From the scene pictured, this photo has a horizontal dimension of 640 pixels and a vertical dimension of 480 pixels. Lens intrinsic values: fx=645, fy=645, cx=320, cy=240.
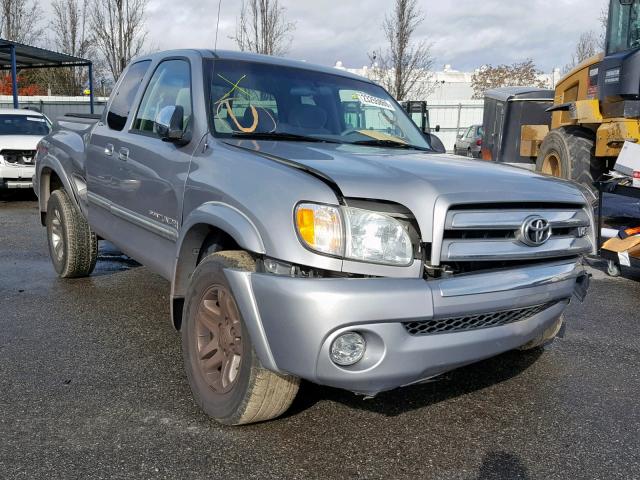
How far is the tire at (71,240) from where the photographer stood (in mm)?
5695

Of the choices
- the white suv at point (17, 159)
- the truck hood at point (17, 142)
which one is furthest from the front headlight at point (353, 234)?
the truck hood at point (17, 142)

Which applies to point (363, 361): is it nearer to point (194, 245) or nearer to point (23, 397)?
point (194, 245)

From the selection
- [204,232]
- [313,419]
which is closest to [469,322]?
[313,419]

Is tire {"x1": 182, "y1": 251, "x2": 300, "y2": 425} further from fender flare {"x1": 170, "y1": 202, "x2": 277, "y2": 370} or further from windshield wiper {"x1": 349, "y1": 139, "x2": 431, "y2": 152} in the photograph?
windshield wiper {"x1": 349, "y1": 139, "x2": 431, "y2": 152}

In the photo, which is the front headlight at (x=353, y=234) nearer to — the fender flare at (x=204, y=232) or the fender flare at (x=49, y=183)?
the fender flare at (x=204, y=232)

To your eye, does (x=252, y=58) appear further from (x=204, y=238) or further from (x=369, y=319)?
(x=369, y=319)

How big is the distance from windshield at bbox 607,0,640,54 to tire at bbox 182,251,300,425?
263 inches

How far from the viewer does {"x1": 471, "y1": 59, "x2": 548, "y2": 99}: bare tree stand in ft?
142

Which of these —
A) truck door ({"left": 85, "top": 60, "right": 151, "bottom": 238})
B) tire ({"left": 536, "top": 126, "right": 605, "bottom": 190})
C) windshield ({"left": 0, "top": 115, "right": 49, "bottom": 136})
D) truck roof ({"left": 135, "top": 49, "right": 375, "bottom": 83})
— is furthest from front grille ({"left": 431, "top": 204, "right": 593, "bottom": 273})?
windshield ({"left": 0, "top": 115, "right": 49, "bottom": 136})

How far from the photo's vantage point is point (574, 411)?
3.35m

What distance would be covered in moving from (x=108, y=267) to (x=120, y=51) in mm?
17184

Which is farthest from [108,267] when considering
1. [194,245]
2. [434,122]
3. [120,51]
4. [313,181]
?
[434,122]

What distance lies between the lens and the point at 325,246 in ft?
8.56

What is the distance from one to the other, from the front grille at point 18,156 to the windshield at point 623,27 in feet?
32.7
